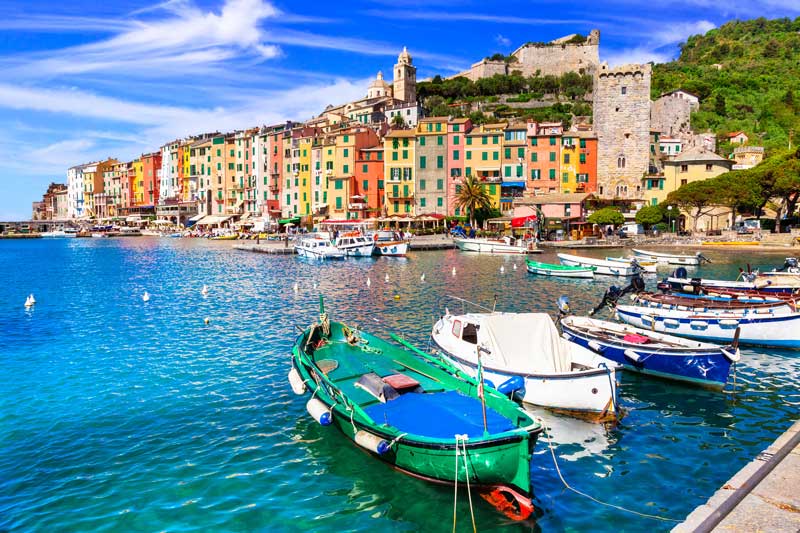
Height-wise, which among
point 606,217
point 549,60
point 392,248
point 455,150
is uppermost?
point 549,60

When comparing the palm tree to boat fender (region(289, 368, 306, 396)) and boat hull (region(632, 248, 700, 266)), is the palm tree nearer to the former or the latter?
boat hull (region(632, 248, 700, 266))

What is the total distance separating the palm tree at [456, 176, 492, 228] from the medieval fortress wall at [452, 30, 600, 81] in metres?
62.4

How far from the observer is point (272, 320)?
2591 centimetres

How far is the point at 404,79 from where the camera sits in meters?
125

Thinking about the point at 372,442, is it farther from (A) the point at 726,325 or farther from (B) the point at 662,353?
(A) the point at 726,325

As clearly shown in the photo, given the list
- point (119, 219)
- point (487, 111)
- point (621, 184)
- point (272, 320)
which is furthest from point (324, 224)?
point (119, 219)

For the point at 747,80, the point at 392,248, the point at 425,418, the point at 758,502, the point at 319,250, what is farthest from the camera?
the point at 747,80

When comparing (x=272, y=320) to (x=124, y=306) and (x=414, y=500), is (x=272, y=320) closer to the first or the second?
(x=124, y=306)

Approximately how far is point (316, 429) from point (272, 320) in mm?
13323

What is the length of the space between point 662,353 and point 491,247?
43.2 meters

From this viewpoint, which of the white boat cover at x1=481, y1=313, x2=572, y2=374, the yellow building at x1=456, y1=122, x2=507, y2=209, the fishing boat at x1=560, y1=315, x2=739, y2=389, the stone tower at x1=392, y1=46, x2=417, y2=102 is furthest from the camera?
the stone tower at x1=392, y1=46, x2=417, y2=102

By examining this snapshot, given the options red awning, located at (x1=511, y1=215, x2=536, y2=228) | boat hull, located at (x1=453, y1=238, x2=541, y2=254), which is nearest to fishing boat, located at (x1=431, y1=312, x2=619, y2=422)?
boat hull, located at (x1=453, y1=238, x2=541, y2=254)

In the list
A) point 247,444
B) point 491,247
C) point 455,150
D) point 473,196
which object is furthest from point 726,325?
point 455,150

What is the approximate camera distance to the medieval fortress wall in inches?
4975
